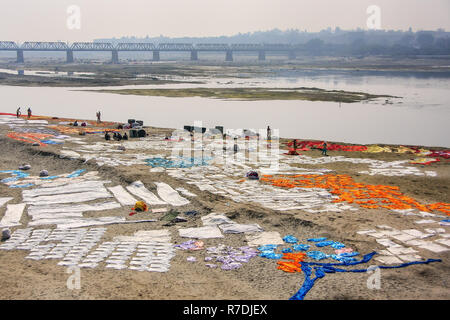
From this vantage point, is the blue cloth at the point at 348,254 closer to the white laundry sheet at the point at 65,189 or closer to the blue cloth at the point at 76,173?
the white laundry sheet at the point at 65,189

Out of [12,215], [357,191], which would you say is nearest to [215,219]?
[357,191]

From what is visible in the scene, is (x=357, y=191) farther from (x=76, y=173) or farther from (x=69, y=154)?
(x=69, y=154)

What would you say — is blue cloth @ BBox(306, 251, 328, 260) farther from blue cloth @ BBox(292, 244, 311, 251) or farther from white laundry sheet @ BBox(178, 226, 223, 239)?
white laundry sheet @ BBox(178, 226, 223, 239)

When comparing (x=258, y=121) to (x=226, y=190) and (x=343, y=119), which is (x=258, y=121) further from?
(x=226, y=190)
